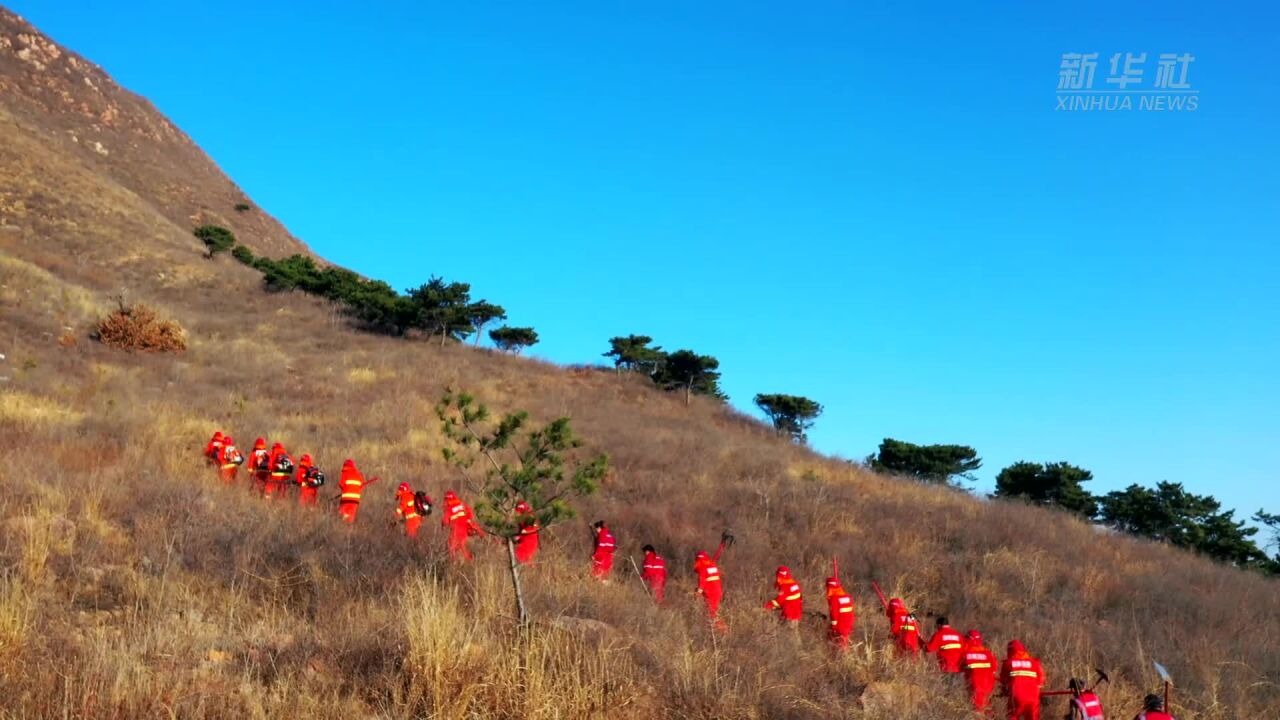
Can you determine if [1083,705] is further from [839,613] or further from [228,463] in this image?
[228,463]

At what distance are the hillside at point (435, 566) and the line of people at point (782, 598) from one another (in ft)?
1.11

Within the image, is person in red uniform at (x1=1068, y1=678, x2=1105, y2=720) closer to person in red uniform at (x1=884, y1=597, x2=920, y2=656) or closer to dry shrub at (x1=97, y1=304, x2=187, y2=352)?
person in red uniform at (x1=884, y1=597, x2=920, y2=656)

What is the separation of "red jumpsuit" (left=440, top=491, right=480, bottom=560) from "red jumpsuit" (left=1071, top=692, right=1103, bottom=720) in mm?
5123

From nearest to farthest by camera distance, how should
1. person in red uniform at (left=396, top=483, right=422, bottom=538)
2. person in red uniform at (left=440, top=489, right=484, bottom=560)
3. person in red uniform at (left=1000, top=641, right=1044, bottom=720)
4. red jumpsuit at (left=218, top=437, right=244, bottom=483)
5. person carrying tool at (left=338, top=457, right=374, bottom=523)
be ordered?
person in red uniform at (left=1000, top=641, right=1044, bottom=720) < person in red uniform at (left=440, top=489, right=484, bottom=560) < person in red uniform at (left=396, top=483, right=422, bottom=538) < person carrying tool at (left=338, top=457, right=374, bottom=523) < red jumpsuit at (left=218, top=437, right=244, bottom=483)

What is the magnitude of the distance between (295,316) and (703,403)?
16.0 metres

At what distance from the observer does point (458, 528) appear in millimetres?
8820

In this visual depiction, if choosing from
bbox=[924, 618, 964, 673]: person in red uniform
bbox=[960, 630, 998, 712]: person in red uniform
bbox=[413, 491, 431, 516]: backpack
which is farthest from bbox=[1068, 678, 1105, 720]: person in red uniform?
bbox=[413, 491, 431, 516]: backpack

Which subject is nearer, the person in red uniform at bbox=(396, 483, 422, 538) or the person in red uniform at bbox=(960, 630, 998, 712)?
the person in red uniform at bbox=(960, 630, 998, 712)

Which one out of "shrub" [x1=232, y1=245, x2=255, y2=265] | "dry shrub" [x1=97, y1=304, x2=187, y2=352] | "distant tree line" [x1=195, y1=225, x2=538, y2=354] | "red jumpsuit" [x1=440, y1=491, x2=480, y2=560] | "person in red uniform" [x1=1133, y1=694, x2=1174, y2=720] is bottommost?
"red jumpsuit" [x1=440, y1=491, x2=480, y2=560]

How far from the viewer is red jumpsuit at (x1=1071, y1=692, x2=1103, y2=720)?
5.95 meters

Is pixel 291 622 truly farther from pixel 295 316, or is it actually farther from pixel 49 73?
pixel 49 73

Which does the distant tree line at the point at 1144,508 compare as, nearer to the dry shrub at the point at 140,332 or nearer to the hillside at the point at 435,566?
the hillside at the point at 435,566

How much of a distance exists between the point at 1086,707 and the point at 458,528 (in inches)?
250

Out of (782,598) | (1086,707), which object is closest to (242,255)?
(782,598)
